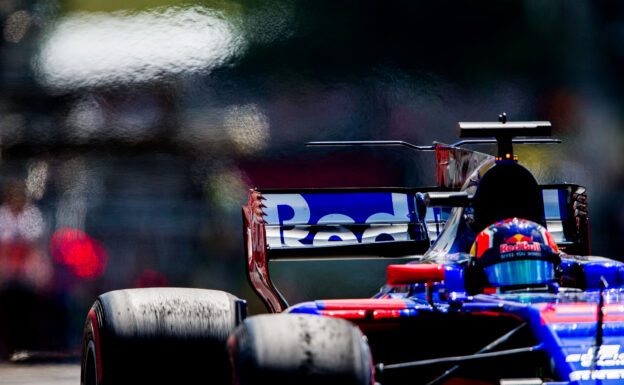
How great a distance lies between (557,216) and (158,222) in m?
5.29

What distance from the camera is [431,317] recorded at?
3354mm

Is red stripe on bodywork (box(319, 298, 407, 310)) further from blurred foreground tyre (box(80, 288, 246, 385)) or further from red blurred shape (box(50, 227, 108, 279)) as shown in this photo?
red blurred shape (box(50, 227, 108, 279))

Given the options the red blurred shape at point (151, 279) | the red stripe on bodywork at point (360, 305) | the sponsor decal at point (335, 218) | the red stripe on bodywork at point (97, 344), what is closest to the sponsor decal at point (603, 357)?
the red stripe on bodywork at point (360, 305)

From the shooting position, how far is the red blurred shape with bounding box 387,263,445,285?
11.1ft

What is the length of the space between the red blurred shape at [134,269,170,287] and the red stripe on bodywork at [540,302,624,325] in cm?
690

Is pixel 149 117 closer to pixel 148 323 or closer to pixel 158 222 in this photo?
pixel 158 222

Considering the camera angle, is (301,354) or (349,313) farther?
(349,313)

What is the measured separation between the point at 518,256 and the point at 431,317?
0.50 meters

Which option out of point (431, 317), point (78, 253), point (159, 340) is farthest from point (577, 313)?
point (78, 253)

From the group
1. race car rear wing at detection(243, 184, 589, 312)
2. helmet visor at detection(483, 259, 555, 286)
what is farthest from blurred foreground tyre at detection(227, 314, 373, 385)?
race car rear wing at detection(243, 184, 589, 312)

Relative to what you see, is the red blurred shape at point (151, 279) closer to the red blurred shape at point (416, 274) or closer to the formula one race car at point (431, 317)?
the formula one race car at point (431, 317)

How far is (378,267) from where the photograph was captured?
10062 mm

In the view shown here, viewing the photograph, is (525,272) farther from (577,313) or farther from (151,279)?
(151,279)

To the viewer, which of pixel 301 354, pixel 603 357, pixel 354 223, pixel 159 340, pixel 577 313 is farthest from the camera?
pixel 354 223
